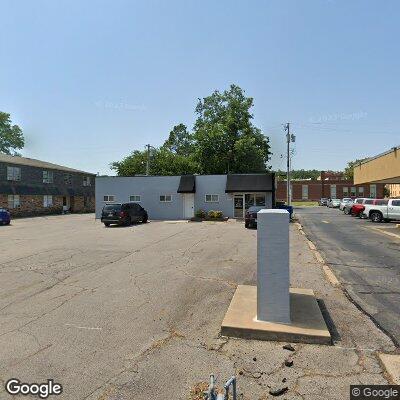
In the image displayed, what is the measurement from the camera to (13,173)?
130 feet

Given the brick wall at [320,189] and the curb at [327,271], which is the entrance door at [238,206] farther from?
the brick wall at [320,189]

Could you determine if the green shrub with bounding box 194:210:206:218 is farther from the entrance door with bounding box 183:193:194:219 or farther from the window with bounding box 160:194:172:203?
the window with bounding box 160:194:172:203

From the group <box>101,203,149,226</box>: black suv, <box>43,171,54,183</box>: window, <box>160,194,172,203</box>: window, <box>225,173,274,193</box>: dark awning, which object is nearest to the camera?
<box>101,203,149,226</box>: black suv

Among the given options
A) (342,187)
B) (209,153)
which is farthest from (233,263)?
(342,187)

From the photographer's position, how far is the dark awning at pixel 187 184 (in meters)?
31.3

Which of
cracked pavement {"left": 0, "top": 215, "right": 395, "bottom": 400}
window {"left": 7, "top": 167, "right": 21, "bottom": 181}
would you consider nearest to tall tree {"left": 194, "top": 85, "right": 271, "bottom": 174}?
window {"left": 7, "top": 167, "right": 21, "bottom": 181}

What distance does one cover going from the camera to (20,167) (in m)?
40.8

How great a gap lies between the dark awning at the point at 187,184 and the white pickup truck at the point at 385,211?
15681mm

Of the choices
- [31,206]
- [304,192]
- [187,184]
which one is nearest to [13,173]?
[31,206]

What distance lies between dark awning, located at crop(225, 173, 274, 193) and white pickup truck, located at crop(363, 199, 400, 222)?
8749 millimetres

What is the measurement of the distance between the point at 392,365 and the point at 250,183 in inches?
1045

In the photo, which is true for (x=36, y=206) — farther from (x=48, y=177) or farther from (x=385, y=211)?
(x=385, y=211)

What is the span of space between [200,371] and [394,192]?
96593 mm

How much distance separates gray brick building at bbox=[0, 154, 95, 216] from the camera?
38750 millimetres
